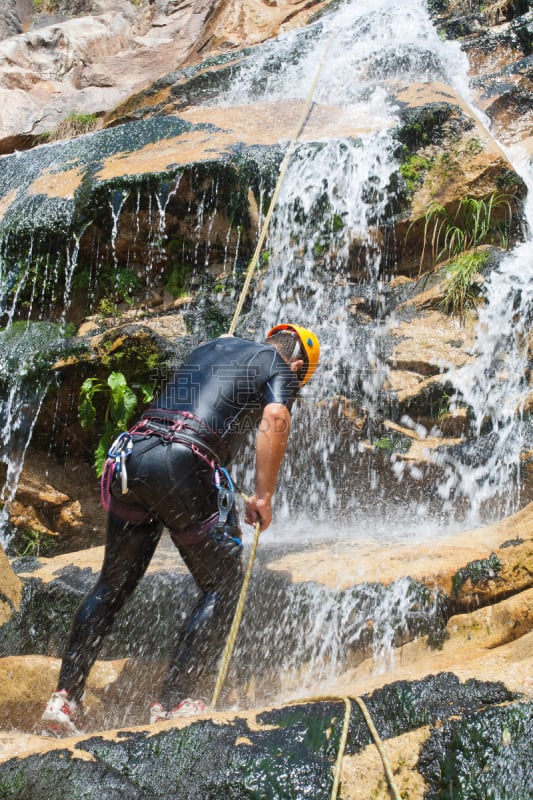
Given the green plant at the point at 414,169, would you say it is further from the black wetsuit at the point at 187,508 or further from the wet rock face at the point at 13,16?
the wet rock face at the point at 13,16

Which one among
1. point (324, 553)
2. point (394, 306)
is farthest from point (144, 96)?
point (324, 553)

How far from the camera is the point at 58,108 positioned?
12.2 metres

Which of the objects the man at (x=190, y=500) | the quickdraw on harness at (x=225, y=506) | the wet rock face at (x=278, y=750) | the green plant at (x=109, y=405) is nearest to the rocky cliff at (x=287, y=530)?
the wet rock face at (x=278, y=750)

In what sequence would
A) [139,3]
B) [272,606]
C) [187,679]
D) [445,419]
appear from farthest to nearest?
[139,3]
[445,419]
[272,606]
[187,679]

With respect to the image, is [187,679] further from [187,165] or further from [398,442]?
[187,165]

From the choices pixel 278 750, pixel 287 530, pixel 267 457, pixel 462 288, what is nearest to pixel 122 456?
pixel 267 457

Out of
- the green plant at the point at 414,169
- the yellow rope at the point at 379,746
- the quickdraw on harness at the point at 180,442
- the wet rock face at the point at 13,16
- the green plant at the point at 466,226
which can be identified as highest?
the wet rock face at the point at 13,16

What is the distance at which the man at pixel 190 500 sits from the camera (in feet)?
9.37

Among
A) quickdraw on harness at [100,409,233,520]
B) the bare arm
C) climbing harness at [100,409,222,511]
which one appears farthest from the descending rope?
climbing harness at [100,409,222,511]

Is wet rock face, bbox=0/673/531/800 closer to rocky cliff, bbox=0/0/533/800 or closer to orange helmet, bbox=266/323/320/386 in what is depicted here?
rocky cliff, bbox=0/0/533/800

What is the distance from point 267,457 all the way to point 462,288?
146 inches

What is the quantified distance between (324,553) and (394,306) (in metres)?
2.90

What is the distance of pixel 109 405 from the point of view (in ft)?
20.4

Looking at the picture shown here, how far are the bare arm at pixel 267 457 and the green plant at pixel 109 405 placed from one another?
3224 millimetres
